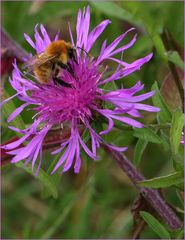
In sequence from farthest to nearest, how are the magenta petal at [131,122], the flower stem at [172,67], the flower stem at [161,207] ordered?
the flower stem at [172,67] < the flower stem at [161,207] < the magenta petal at [131,122]

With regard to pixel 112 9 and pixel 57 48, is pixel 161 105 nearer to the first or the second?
pixel 57 48

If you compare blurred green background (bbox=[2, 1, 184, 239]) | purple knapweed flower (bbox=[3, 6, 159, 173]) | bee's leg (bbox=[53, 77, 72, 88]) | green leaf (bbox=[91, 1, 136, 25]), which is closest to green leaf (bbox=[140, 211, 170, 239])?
purple knapweed flower (bbox=[3, 6, 159, 173])

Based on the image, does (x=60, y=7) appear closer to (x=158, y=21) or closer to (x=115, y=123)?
(x=158, y=21)

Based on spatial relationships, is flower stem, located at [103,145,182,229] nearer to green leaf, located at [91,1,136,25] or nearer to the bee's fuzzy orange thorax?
the bee's fuzzy orange thorax

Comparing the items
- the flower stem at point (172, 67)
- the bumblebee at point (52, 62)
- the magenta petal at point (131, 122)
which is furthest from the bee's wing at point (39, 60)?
the flower stem at point (172, 67)

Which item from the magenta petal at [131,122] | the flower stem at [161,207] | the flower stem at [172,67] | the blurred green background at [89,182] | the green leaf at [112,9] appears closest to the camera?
the magenta petal at [131,122]

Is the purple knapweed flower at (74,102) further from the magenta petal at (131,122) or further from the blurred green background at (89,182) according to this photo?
the blurred green background at (89,182)
